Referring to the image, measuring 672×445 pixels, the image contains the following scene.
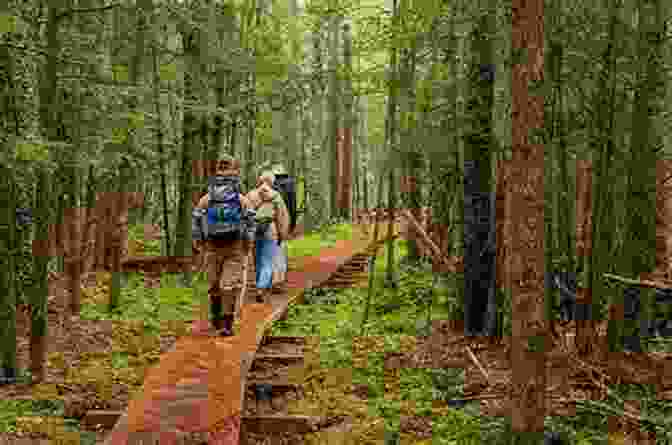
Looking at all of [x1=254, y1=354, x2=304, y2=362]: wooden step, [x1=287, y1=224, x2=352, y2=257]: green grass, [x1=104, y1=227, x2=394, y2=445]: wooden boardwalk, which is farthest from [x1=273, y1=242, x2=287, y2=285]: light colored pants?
[x1=287, y1=224, x2=352, y2=257]: green grass

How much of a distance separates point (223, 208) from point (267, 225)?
3104mm

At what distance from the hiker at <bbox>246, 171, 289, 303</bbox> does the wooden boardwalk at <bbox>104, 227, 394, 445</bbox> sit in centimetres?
143

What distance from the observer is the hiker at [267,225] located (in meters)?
11.8

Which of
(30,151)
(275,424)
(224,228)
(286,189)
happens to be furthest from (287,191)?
(30,151)

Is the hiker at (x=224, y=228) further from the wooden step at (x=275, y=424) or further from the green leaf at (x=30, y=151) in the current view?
the green leaf at (x=30, y=151)

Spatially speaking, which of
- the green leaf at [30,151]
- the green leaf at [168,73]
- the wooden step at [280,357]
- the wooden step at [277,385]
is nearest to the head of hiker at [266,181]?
the wooden step at [280,357]

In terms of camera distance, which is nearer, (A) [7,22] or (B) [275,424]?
(A) [7,22]

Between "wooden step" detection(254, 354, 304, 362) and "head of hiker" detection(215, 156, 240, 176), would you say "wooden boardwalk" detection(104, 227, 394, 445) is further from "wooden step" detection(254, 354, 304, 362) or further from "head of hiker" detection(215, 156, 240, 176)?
"head of hiker" detection(215, 156, 240, 176)

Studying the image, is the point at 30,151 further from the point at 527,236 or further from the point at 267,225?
the point at 267,225

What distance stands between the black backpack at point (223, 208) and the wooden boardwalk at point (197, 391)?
139cm

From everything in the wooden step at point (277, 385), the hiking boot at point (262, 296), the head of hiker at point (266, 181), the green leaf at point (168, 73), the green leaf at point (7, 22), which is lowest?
the wooden step at point (277, 385)

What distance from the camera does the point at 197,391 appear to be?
274 inches

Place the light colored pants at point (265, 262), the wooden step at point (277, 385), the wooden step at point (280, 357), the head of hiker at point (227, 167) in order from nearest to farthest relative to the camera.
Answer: the wooden step at point (277, 385) → the head of hiker at point (227, 167) → the wooden step at point (280, 357) → the light colored pants at point (265, 262)

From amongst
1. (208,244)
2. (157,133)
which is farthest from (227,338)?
(157,133)
